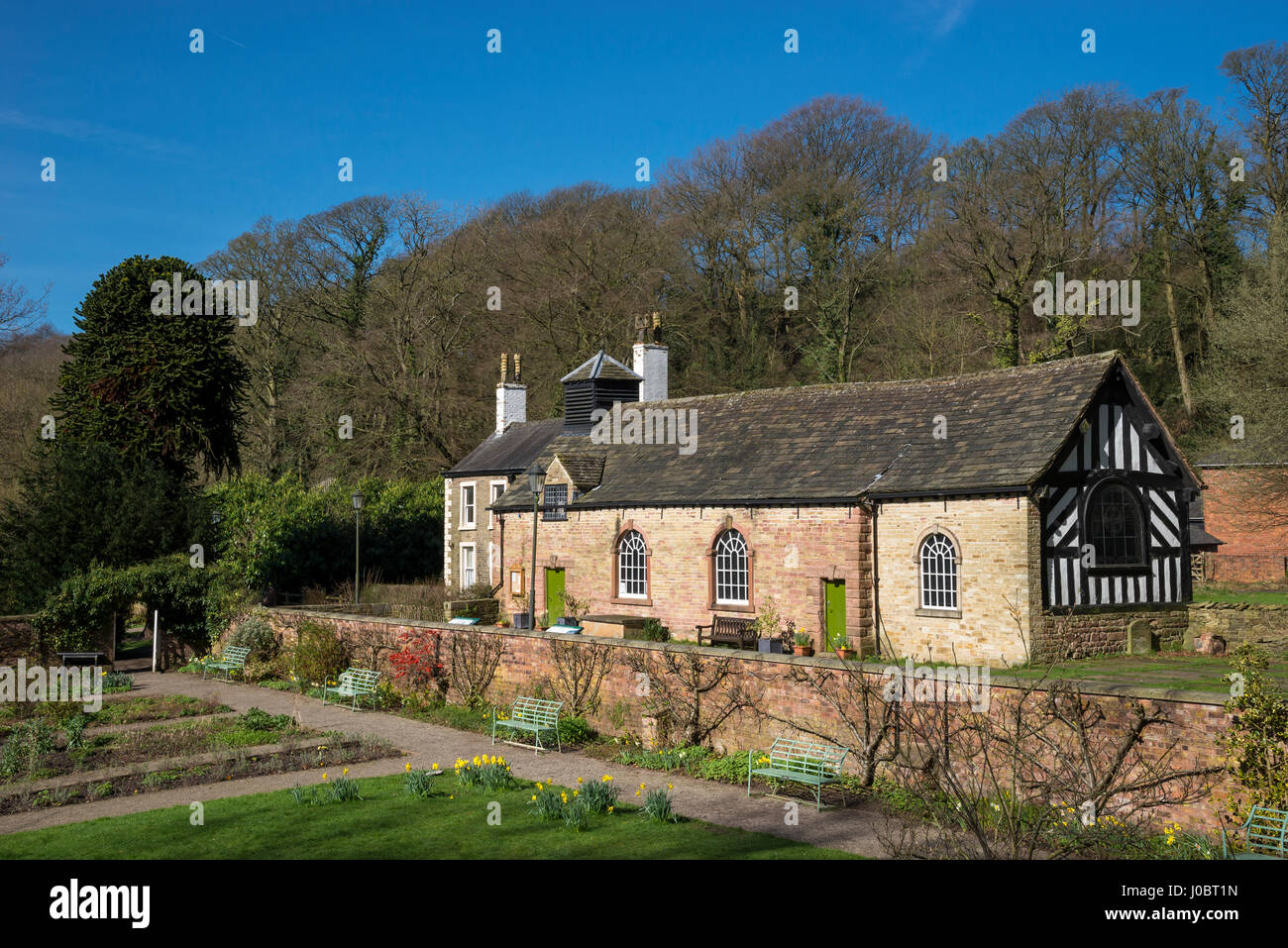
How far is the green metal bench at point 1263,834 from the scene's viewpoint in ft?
27.7

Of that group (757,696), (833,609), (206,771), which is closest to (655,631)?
(833,609)

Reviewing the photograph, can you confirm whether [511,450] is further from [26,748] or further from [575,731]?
[26,748]

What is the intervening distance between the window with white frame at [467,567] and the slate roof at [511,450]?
275cm

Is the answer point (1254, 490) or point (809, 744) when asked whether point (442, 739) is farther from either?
point (1254, 490)

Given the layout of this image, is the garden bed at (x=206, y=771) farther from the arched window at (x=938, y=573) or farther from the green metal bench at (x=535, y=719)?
the arched window at (x=938, y=573)

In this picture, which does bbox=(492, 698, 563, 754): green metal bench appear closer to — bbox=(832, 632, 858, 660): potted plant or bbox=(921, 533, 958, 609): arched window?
bbox=(832, 632, 858, 660): potted plant

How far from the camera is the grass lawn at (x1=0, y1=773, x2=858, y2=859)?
9.70 meters

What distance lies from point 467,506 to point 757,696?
2401 cm

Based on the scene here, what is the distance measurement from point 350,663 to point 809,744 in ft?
39.2

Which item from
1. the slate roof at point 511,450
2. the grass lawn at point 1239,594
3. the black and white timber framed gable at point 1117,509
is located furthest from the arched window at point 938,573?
the slate roof at point 511,450

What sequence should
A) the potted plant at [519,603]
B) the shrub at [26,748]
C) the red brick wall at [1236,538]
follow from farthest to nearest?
1. the red brick wall at [1236,538]
2. the potted plant at [519,603]
3. the shrub at [26,748]

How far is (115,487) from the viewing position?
25.9m

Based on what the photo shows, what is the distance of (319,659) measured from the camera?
2117 cm
